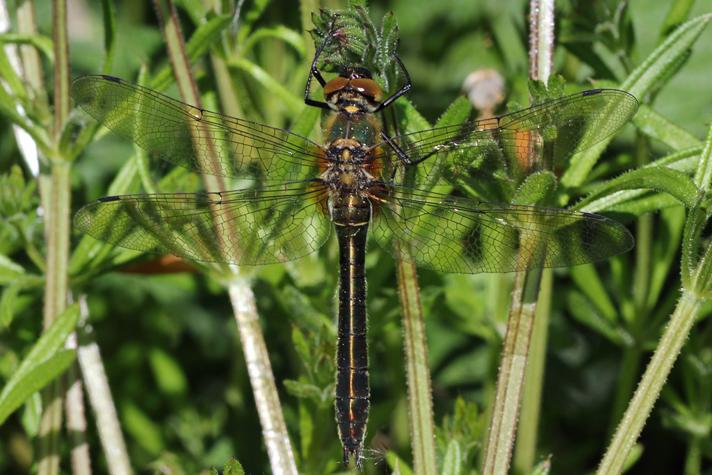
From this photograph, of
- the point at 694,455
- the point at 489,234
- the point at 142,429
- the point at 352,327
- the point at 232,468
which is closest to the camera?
the point at 232,468

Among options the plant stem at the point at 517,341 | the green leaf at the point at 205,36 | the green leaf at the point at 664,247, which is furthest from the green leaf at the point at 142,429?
the green leaf at the point at 664,247

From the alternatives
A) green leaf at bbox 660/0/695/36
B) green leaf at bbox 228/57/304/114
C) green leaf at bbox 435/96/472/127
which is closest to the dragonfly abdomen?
green leaf at bbox 228/57/304/114

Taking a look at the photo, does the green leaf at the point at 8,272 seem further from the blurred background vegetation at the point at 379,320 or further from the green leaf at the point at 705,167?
the green leaf at the point at 705,167

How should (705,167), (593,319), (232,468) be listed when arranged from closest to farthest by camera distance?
1. (232,468)
2. (705,167)
3. (593,319)

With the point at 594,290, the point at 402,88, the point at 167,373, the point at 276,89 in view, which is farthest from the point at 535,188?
the point at 167,373

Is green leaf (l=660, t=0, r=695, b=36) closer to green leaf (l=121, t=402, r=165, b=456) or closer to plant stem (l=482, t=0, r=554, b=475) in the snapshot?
plant stem (l=482, t=0, r=554, b=475)

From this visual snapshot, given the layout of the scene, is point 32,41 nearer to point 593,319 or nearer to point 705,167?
point 705,167

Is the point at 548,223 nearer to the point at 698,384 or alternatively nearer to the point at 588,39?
the point at 588,39
